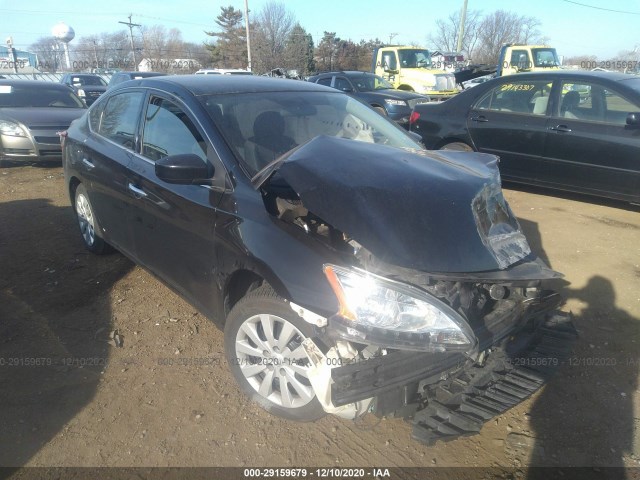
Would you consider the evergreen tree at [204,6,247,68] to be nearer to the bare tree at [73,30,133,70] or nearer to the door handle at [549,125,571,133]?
the bare tree at [73,30,133,70]

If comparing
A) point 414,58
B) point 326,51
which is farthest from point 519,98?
point 326,51

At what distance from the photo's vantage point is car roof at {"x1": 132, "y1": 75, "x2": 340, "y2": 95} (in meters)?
3.19

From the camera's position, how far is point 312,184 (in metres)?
2.31

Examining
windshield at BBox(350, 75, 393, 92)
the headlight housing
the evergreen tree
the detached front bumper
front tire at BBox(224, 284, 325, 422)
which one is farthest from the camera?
the evergreen tree

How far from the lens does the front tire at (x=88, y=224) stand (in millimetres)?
4316

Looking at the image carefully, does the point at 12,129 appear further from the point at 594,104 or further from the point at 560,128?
the point at 594,104

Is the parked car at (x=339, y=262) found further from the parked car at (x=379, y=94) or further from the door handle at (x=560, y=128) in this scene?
the parked car at (x=379, y=94)

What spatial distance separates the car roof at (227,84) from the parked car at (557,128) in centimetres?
357

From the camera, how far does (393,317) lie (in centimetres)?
202

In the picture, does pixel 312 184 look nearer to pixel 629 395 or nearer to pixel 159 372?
pixel 159 372

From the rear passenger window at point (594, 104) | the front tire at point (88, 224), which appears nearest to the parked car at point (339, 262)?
the front tire at point (88, 224)

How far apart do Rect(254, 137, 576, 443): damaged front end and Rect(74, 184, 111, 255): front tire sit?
8.26 feet

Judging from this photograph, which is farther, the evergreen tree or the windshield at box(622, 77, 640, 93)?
the evergreen tree


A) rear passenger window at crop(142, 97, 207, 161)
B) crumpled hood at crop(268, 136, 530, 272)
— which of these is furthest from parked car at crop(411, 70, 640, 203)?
rear passenger window at crop(142, 97, 207, 161)
